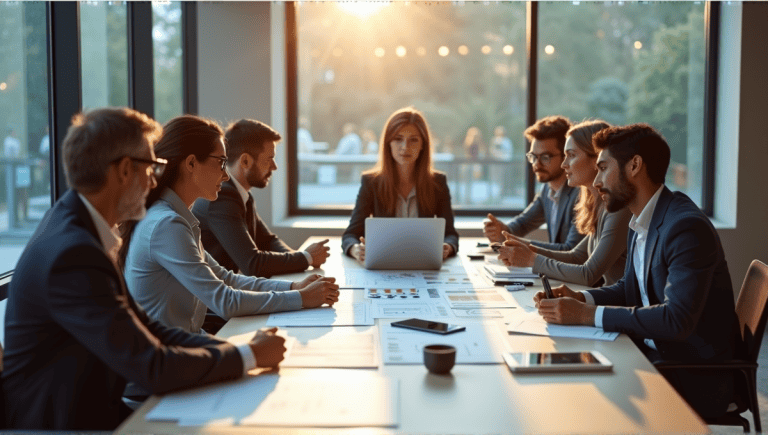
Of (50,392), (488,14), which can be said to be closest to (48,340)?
(50,392)

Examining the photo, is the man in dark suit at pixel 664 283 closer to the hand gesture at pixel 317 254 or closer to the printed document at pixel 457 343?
the printed document at pixel 457 343

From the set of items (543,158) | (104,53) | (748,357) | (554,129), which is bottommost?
(748,357)

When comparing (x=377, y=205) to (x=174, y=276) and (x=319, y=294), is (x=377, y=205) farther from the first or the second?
(x=174, y=276)

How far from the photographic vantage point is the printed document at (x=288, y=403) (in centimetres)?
133

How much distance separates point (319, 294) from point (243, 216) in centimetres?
96

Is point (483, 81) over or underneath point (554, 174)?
over

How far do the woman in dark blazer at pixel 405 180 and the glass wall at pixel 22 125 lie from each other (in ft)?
5.37

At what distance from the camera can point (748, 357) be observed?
2129 millimetres

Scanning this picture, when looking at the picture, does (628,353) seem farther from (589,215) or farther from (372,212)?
(372,212)

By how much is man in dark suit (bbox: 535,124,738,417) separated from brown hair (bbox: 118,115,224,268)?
123cm

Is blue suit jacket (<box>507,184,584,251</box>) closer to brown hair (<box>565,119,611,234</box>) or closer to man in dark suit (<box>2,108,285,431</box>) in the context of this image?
brown hair (<box>565,119,611,234</box>)

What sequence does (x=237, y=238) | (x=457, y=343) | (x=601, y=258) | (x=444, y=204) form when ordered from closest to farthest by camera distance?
(x=457, y=343) < (x=601, y=258) < (x=237, y=238) < (x=444, y=204)

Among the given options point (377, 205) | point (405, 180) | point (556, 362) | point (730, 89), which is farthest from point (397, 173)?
point (730, 89)

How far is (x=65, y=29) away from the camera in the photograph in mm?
3545
